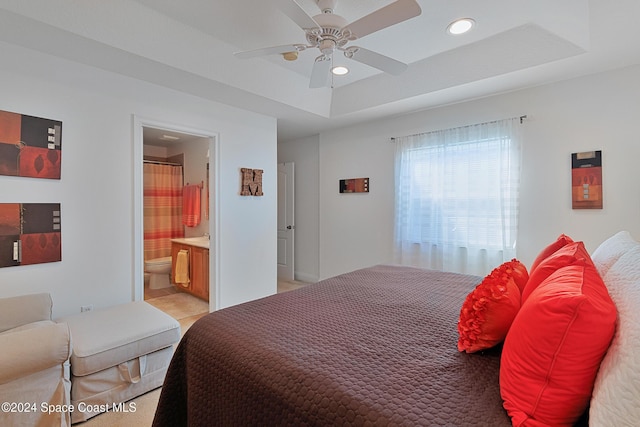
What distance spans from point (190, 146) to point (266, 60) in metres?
2.68

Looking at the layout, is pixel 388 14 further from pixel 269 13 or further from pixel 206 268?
pixel 206 268

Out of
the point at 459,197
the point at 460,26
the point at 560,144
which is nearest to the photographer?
the point at 460,26

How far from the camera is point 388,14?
1688 mm

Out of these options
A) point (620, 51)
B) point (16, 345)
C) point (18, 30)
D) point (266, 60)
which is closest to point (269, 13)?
point (266, 60)

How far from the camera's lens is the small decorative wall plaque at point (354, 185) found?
14.4 ft

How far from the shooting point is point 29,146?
225 cm

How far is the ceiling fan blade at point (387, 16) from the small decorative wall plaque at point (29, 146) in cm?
230

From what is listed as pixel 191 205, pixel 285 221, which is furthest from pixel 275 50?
pixel 285 221

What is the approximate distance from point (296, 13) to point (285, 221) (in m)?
4.06

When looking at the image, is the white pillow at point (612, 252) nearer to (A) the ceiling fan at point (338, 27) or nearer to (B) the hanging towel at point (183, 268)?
(A) the ceiling fan at point (338, 27)

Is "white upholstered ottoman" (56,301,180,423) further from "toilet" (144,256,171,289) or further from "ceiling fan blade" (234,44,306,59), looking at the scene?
"toilet" (144,256,171,289)

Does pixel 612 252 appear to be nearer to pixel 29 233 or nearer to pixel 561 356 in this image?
pixel 561 356

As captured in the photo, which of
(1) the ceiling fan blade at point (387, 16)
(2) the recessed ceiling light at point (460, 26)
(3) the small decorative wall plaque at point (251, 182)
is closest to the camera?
(1) the ceiling fan blade at point (387, 16)

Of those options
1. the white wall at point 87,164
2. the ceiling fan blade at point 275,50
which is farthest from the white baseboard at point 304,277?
the ceiling fan blade at point 275,50
